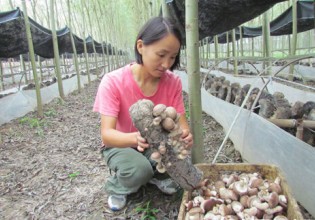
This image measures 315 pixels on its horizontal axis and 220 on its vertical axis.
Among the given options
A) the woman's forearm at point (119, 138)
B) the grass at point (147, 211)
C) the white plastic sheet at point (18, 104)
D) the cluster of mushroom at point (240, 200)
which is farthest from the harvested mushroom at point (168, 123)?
the white plastic sheet at point (18, 104)

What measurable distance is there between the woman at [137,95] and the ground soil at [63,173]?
13cm

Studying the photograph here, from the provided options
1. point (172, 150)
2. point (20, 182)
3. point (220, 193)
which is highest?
point (172, 150)

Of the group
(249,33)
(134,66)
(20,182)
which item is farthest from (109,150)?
(249,33)

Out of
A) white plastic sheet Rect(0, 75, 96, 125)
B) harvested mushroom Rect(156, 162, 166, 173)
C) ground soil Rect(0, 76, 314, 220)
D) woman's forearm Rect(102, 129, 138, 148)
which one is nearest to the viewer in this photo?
harvested mushroom Rect(156, 162, 166, 173)

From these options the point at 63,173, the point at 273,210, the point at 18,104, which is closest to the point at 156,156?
the point at 273,210

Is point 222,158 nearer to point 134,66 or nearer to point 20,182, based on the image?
point 134,66

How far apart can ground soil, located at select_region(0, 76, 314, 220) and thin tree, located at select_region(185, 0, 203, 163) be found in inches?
16.5

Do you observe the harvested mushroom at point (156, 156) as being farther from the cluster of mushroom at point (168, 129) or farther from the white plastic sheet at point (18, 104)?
the white plastic sheet at point (18, 104)

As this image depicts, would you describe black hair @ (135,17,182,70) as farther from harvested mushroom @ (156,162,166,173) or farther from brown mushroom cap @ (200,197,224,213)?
brown mushroom cap @ (200,197,224,213)

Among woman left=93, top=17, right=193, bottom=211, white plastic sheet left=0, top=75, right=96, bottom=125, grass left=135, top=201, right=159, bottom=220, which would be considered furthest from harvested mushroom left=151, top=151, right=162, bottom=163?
white plastic sheet left=0, top=75, right=96, bottom=125

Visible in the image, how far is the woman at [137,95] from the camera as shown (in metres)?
1.49

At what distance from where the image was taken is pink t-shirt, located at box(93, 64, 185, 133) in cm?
169

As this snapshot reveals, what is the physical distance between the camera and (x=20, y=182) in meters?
2.58

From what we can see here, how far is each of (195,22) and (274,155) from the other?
99 centimetres
